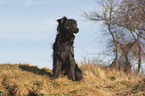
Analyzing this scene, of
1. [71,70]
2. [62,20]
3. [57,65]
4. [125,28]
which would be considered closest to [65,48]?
[57,65]

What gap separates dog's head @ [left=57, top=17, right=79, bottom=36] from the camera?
5480mm

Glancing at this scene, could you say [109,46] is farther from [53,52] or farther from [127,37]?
[53,52]

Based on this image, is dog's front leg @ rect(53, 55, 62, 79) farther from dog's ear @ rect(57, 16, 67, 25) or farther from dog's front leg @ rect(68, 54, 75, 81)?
dog's ear @ rect(57, 16, 67, 25)

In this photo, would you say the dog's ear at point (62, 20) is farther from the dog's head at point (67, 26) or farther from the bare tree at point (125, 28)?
the bare tree at point (125, 28)

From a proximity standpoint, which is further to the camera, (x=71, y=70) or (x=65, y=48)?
(x=71, y=70)

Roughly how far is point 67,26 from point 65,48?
693mm

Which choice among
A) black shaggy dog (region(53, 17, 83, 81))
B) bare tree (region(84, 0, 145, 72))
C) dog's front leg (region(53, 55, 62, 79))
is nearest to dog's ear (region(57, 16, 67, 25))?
black shaggy dog (region(53, 17, 83, 81))

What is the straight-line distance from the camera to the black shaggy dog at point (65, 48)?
5539mm

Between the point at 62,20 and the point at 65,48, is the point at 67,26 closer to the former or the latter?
the point at 62,20

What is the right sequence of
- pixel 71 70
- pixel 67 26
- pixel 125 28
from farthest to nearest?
pixel 125 28, pixel 71 70, pixel 67 26

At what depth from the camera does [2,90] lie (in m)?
5.04

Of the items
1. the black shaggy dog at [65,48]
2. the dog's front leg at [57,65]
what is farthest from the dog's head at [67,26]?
the dog's front leg at [57,65]

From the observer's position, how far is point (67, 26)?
5520mm

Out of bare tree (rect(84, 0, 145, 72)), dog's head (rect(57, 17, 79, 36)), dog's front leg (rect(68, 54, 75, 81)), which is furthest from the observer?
bare tree (rect(84, 0, 145, 72))
